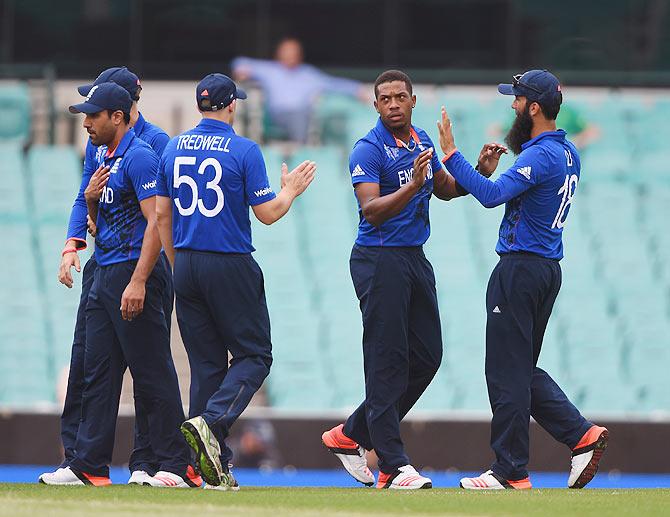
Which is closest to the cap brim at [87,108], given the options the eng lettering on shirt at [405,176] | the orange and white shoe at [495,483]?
the eng lettering on shirt at [405,176]

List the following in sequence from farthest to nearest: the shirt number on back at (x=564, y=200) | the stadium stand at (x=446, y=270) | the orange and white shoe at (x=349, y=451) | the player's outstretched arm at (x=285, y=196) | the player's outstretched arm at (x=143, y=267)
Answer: the stadium stand at (x=446, y=270), the orange and white shoe at (x=349, y=451), the shirt number on back at (x=564, y=200), the player's outstretched arm at (x=143, y=267), the player's outstretched arm at (x=285, y=196)

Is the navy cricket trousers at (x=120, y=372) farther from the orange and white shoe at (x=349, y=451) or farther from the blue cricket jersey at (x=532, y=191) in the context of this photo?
the blue cricket jersey at (x=532, y=191)

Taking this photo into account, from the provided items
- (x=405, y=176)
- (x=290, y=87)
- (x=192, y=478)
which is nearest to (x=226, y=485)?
(x=192, y=478)

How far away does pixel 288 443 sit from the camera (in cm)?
1497

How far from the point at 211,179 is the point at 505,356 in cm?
195

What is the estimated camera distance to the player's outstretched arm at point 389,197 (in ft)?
27.5

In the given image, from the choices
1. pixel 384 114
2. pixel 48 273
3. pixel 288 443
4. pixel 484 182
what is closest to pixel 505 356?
pixel 484 182

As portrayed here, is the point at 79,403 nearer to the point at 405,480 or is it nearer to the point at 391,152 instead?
the point at 405,480

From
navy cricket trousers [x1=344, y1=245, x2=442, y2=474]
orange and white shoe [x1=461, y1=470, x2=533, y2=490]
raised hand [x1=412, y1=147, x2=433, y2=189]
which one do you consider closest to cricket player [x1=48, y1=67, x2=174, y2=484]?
navy cricket trousers [x1=344, y1=245, x2=442, y2=474]

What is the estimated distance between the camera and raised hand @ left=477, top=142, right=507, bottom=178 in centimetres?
898

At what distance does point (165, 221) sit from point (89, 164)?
2.48ft

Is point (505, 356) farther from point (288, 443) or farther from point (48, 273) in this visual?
point (48, 273)

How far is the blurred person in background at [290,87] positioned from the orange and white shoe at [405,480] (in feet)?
28.5

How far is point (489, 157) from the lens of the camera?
9.03 meters
